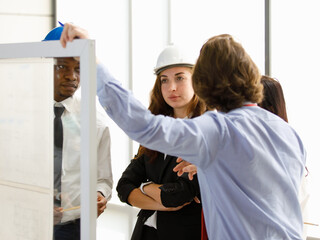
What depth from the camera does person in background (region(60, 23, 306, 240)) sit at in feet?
3.23

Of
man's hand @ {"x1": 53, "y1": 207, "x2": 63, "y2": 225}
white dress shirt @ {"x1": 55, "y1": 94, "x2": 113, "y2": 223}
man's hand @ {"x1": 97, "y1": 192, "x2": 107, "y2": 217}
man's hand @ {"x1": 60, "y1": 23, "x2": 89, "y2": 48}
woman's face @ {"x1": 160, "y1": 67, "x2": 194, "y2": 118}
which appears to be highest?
man's hand @ {"x1": 60, "y1": 23, "x2": 89, "y2": 48}

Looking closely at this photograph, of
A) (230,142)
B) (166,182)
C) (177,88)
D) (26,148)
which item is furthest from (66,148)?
(177,88)

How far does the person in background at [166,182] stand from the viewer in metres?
1.66

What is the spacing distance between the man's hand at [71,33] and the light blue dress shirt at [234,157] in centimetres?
10

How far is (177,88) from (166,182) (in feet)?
1.39

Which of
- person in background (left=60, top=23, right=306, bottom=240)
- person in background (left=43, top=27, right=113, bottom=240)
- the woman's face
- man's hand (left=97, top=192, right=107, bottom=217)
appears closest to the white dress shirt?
person in background (left=43, top=27, right=113, bottom=240)

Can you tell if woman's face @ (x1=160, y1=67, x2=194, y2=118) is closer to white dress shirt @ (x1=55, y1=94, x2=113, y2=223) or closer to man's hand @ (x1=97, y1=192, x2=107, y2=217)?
man's hand @ (x1=97, y1=192, x2=107, y2=217)

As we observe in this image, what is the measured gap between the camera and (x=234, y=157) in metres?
1.05

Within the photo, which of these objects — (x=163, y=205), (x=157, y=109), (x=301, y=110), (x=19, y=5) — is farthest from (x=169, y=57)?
(x=19, y=5)

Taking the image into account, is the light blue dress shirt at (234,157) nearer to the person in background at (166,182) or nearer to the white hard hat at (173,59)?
Result: the person in background at (166,182)

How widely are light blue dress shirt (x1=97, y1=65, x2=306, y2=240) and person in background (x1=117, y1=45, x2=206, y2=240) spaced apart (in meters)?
0.47

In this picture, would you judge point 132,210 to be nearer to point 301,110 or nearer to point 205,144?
point 301,110

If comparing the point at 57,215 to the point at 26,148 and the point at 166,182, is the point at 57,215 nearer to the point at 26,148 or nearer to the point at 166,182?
the point at 26,148

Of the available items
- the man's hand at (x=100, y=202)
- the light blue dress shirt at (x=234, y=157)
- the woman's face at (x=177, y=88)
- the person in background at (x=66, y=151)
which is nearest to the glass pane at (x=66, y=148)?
the person in background at (x=66, y=151)
